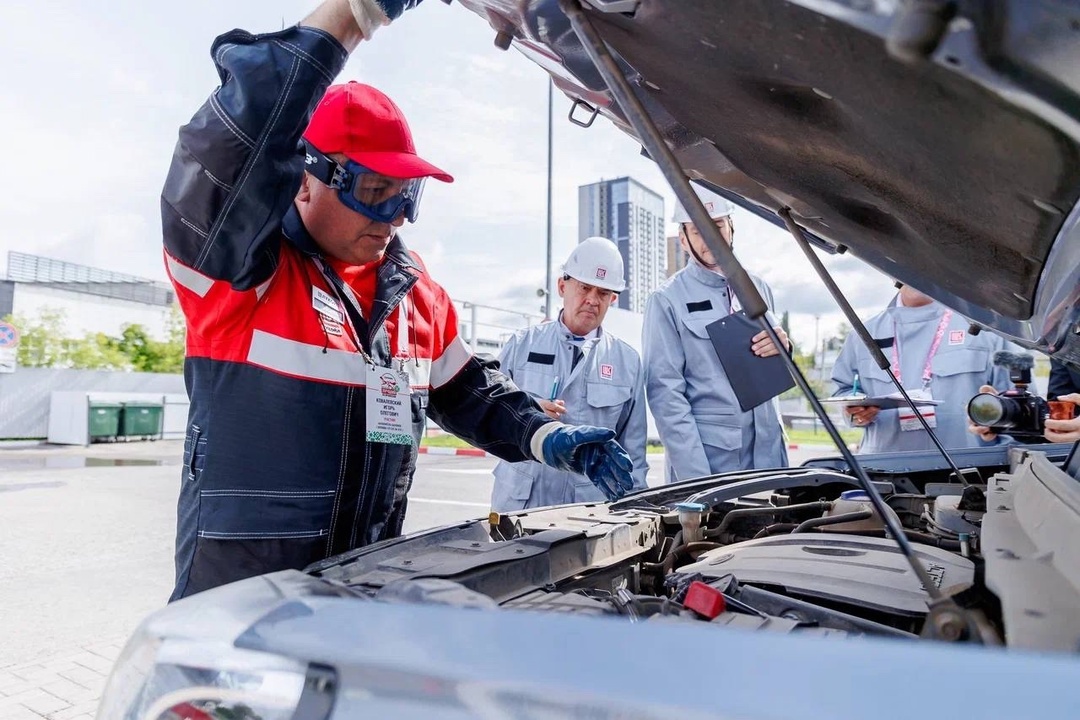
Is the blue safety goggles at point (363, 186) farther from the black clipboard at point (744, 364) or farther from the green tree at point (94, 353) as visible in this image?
the green tree at point (94, 353)

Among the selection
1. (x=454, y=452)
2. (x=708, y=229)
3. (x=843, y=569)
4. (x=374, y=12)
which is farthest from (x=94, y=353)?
(x=708, y=229)

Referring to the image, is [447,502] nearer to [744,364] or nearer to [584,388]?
[584,388]

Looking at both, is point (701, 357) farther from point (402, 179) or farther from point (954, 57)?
point (954, 57)

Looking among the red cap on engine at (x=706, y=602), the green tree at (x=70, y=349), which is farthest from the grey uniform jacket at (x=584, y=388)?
the green tree at (x=70, y=349)

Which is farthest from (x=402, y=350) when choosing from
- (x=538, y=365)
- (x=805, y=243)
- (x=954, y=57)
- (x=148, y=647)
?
(x=538, y=365)

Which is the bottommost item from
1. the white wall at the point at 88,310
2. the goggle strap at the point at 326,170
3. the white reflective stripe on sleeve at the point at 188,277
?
the white reflective stripe on sleeve at the point at 188,277

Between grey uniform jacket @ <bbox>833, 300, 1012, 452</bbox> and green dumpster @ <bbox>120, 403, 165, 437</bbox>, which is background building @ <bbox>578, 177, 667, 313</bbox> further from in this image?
grey uniform jacket @ <bbox>833, 300, 1012, 452</bbox>

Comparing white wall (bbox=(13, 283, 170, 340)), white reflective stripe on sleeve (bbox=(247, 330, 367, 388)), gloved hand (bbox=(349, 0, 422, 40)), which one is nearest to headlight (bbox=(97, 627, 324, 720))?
white reflective stripe on sleeve (bbox=(247, 330, 367, 388))

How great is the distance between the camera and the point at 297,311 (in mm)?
1664

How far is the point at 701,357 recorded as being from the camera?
330 centimetres

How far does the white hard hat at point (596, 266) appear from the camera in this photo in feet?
11.5

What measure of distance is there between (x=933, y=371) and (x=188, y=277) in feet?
10.1

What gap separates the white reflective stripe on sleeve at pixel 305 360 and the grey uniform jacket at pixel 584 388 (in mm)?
1617

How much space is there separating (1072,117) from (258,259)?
1392mm
